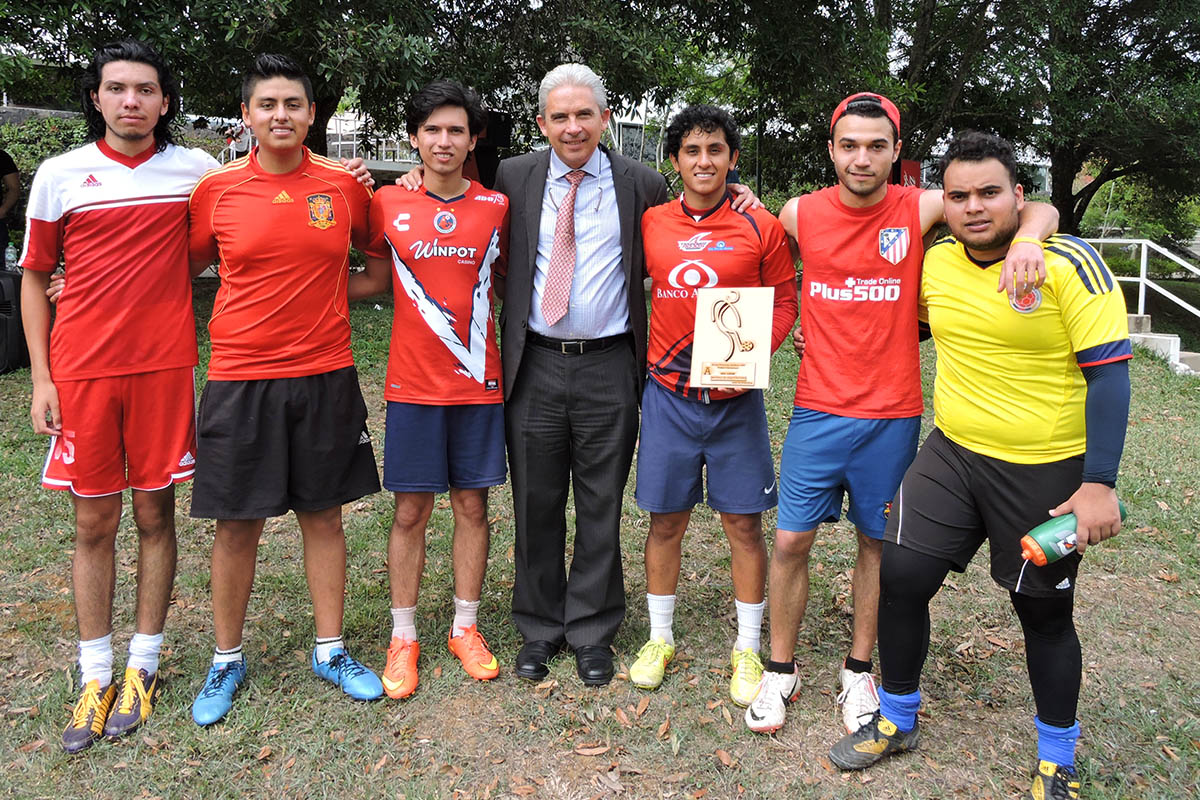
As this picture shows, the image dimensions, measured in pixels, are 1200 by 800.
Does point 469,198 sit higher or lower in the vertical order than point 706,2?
lower

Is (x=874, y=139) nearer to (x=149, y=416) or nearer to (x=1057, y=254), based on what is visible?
(x=1057, y=254)

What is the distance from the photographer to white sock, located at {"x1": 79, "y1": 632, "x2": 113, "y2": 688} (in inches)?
140

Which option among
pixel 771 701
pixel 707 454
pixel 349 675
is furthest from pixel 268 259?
pixel 771 701

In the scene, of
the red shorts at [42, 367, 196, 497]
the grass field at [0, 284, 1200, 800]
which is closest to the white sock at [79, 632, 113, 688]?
the grass field at [0, 284, 1200, 800]

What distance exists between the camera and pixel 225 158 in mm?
25172

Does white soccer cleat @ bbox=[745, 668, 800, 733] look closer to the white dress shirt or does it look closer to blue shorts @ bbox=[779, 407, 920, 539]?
blue shorts @ bbox=[779, 407, 920, 539]

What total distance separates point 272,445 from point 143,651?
1019 mm

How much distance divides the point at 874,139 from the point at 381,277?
2058mm

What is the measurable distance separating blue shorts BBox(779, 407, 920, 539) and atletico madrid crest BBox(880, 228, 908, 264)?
0.60 meters

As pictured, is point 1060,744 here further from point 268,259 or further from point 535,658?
point 268,259

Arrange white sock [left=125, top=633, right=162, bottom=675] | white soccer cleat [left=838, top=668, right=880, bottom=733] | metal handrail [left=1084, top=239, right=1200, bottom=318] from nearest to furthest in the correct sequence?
white soccer cleat [left=838, top=668, right=880, bottom=733], white sock [left=125, top=633, right=162, bottom=675], metal handrail [left=1084, top=239, right=1200, bottom=318]

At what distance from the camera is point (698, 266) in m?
3.62

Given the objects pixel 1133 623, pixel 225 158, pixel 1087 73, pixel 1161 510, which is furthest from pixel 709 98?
pixel 1133 623

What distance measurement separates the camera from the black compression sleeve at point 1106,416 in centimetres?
269
